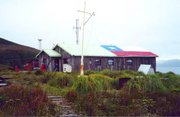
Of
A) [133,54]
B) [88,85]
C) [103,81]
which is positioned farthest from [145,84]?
[133,54]

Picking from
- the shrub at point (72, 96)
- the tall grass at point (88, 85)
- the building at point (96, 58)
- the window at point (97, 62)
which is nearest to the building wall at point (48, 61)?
the building at point (96, 58)

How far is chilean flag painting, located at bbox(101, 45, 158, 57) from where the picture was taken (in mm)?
37406

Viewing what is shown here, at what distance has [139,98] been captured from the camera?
15836 millimetres

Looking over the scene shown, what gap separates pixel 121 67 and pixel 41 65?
30.8ft

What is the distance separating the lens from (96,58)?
3559cm

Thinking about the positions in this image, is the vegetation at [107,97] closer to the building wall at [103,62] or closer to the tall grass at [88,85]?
the tall grass at [88,85]

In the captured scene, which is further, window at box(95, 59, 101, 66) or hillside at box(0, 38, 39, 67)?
hillside at box(0, 38, 39, 67)

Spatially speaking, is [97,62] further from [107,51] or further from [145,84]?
[145,84]

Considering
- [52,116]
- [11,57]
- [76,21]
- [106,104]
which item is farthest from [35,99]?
[11,57]

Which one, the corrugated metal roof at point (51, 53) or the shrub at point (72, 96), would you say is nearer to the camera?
the shrub at point (72, 96)

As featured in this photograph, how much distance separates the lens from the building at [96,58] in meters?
34.9

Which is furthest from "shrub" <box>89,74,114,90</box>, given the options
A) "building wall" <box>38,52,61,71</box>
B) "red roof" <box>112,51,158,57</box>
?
"building wall" <box>38,52,61,71</box>

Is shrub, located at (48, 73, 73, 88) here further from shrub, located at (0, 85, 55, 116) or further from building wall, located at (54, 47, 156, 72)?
building wall, located at (54, 47, 156, 72)

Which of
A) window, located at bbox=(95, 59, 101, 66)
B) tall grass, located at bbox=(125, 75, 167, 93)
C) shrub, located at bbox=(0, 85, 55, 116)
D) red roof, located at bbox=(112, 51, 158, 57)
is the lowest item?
shrub, located at bbox=(0, 85, 55, 116)
